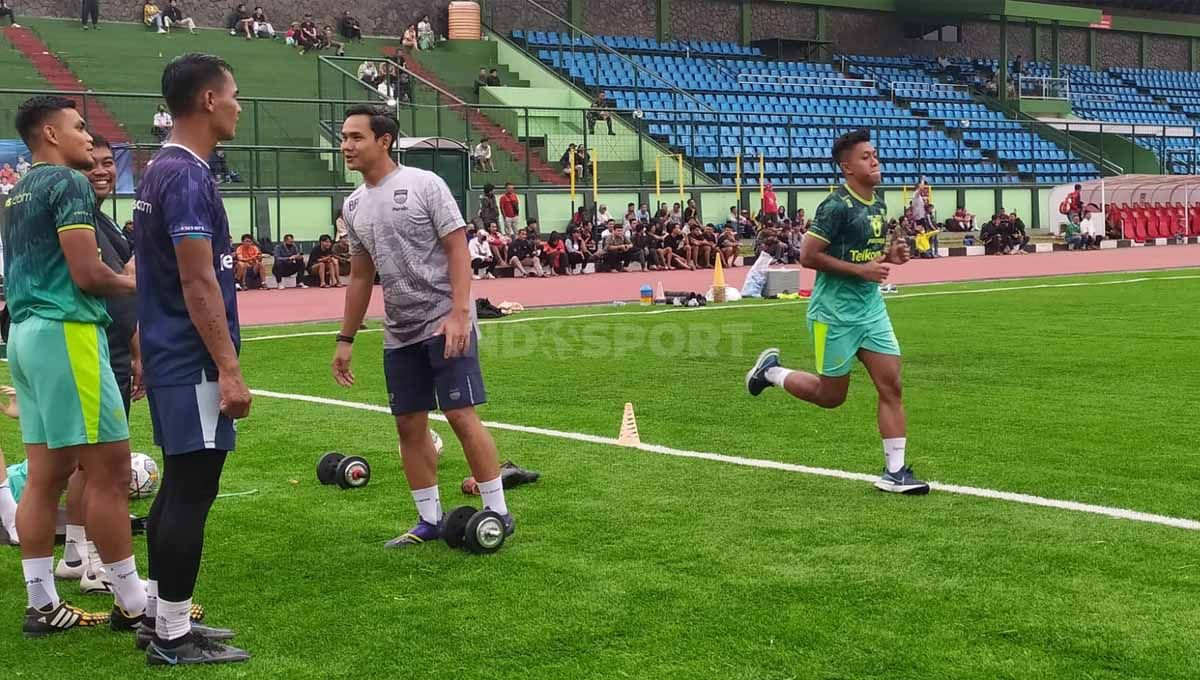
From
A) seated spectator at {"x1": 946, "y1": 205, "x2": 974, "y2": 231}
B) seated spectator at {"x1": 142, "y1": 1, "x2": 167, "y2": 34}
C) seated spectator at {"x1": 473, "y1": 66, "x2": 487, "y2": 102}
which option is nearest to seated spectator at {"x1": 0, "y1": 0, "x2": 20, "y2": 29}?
seated spectator at {"x1": 142, "y1": 1, "x2": 167, "y2": 34}

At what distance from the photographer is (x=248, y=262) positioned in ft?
86.3

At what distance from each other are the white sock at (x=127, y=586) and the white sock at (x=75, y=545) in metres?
1.03

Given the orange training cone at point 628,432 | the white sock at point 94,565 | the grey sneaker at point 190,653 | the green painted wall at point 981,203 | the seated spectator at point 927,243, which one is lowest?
the grey sneaker at point 190,653

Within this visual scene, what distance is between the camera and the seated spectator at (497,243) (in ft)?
97.7

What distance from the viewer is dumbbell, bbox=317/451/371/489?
7.75m

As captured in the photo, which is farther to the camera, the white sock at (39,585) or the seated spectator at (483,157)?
the seated spectator at (483,157)

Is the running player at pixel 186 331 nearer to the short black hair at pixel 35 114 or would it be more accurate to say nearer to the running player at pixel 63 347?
the running player at pixel 63 347

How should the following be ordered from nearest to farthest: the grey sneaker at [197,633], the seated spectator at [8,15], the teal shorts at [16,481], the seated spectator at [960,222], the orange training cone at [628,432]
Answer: the grey sneaker at [197,633] → the teal shorts at [16,481] → the orange training cone at [628,432] → the seated spectator at [8,15] → the seated spectator at [960,222]

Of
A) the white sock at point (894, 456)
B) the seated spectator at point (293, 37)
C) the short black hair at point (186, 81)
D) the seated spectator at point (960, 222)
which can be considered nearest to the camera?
the short black hair at point (186, 81)

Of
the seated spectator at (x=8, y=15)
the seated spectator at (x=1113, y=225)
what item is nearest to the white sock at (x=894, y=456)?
the seated spectator at (x=8, y=15)

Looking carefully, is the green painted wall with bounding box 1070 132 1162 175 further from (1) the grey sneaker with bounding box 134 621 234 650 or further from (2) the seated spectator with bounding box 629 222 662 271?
(1) the grey sneaker with bounding box 134 621 234 650

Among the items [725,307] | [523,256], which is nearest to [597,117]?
[523,256]

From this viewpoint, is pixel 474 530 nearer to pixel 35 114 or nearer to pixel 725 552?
pixel 725 552

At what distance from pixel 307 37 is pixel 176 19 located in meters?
3.81
